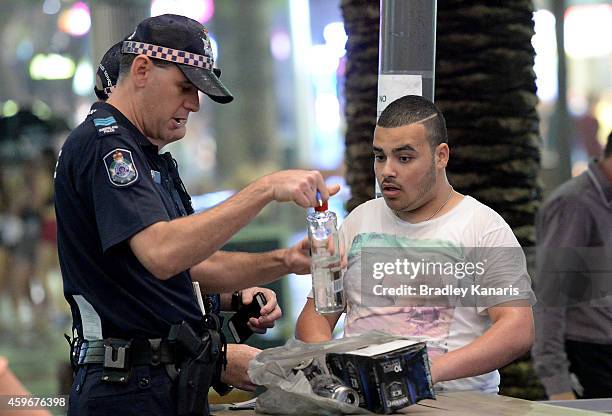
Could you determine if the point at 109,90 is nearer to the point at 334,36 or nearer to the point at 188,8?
the point at 188,8

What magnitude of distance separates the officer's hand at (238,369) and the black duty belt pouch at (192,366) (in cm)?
43

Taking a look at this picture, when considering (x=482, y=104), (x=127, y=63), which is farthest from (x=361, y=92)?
(x=127, y=63)

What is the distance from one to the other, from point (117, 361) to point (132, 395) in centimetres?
11

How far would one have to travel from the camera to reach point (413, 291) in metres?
3.94

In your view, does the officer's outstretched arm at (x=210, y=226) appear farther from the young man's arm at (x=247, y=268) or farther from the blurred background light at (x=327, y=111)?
the blurred background light at (x=327, y=111)

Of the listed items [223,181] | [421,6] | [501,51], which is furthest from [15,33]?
[421,6]

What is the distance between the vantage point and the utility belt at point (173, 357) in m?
3.14

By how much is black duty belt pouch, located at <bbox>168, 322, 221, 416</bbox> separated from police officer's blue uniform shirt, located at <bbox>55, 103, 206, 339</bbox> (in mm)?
52

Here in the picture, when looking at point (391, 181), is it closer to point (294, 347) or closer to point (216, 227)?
point (294, 347)

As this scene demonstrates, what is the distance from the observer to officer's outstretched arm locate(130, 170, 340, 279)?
292cm

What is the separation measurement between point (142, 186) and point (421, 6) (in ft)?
4.78

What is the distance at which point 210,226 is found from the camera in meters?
2.93
